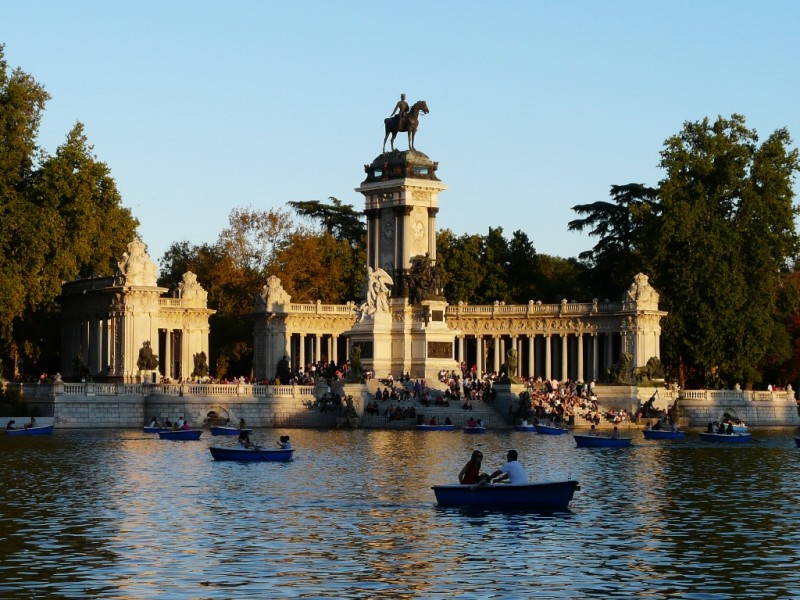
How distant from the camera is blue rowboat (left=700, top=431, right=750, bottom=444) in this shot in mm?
69000

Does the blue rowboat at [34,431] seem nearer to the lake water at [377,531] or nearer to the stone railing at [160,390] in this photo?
the stone railing at [160,390]

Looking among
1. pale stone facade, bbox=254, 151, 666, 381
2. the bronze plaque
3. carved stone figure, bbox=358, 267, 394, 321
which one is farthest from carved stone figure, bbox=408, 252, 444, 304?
the bronze plaque

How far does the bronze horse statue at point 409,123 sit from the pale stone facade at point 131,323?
15.2 meters

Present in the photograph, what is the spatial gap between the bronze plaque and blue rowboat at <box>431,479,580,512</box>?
1957 inches

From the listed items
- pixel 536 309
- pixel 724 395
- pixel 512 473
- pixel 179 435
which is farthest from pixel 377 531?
pixel 536 309

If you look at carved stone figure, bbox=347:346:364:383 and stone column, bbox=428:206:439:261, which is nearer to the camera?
carved stone figure, bbox=347:346:364:383

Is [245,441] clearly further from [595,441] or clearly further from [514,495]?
[514,495]

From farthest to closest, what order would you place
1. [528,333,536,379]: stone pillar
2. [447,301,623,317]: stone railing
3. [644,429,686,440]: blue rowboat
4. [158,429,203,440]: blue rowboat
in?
1. [528,333,536,379]: stone pillar
2. [447,301,623,317]: stone railing
3. [644,429,686,440]: blue rowboat
4. [158,429,203,440]: blue rowboat

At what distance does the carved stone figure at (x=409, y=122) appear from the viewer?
90.9 m

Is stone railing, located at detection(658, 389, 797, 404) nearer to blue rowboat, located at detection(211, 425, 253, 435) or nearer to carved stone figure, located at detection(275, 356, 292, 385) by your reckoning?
carved stone figure, located at detection(275, 356, 292, 385)

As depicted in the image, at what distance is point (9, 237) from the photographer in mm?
84312

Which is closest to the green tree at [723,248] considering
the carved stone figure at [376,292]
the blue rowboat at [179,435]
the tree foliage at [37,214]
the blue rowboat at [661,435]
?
the carved stone figure at [376,292]

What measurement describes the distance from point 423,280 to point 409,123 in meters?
9.09

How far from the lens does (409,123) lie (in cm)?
9081
